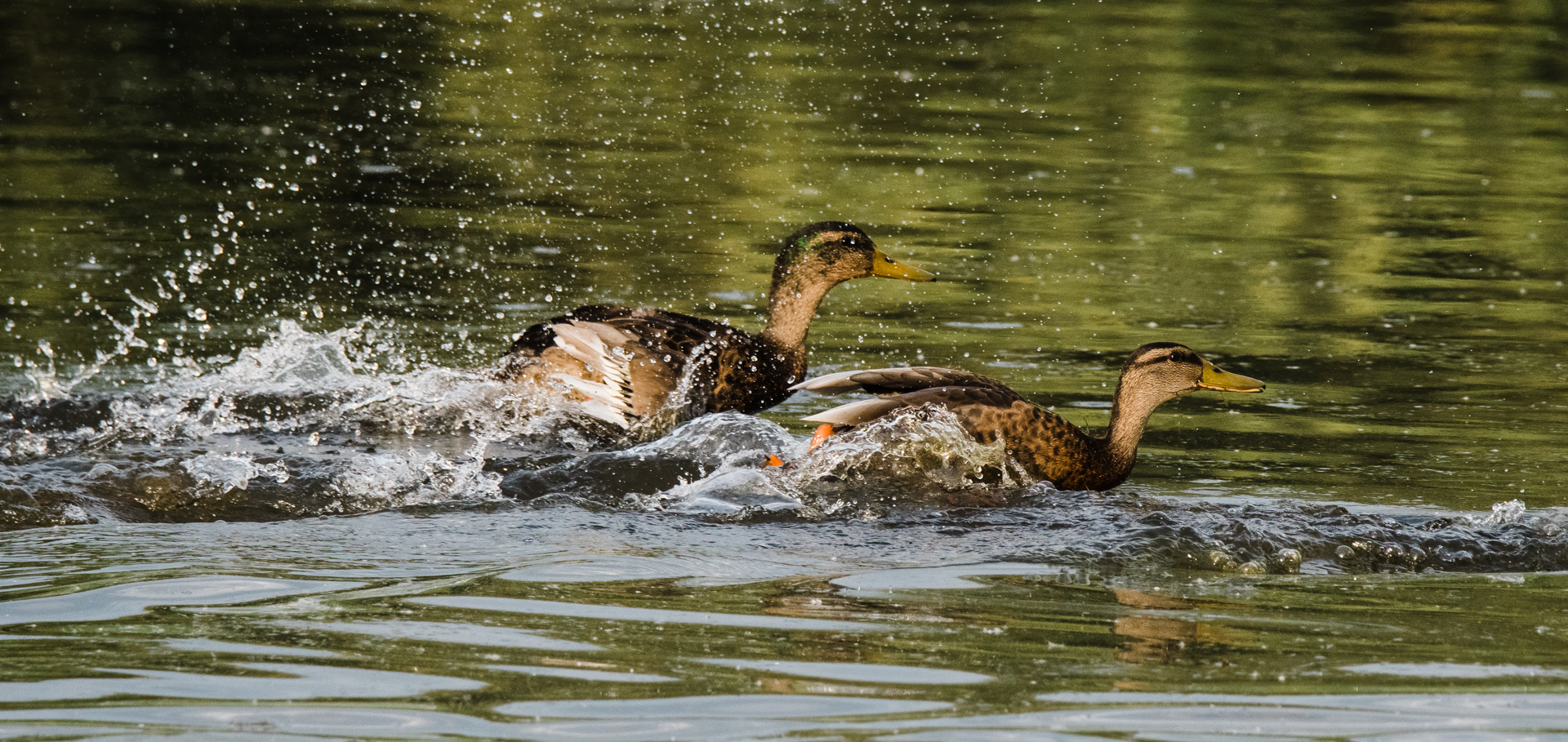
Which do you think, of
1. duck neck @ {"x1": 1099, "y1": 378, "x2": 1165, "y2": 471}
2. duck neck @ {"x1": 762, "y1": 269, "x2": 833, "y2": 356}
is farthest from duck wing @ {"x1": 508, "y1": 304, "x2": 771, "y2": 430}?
duck neck @ {"x1": 1099, "y1": 378, "x2": 1165, "y2": 471}

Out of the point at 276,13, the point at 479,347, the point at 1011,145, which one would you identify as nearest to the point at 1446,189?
the point at 1011,145

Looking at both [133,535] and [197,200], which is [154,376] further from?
[197,200]

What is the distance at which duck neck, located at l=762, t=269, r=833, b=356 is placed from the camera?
1012 centimetres

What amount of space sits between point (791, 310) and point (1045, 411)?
2.31 meters

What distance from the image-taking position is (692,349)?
368 inches

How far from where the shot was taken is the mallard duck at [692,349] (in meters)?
9.05

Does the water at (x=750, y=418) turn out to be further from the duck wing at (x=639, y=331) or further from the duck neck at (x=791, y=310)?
the duck neck at (x=791, y=310)

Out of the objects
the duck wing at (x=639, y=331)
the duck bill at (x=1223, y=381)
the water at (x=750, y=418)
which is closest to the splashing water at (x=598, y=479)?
the water at (x=750, y=418)

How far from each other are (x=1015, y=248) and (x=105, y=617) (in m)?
9.66

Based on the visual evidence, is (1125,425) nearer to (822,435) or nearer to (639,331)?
(822,435)

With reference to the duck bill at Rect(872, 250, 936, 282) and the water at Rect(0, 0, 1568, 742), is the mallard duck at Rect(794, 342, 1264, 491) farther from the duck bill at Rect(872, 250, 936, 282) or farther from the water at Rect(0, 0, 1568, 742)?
the duck bill at Rect(872, 250, 936, 282)

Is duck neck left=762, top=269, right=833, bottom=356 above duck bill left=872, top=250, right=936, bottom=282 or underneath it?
underneath

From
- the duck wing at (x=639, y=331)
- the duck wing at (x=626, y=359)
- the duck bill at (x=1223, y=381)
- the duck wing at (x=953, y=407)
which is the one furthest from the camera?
the duck wing at (x=639, y=331)

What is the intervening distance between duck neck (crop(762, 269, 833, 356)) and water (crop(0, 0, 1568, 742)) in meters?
0.51
